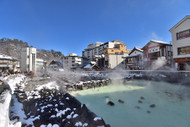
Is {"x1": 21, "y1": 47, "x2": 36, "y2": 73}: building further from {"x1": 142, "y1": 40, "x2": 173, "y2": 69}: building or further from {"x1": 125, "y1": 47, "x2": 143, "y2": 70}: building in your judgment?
{"x1": 142, "y1": 40, "x2": 173, "y2": 69}: building

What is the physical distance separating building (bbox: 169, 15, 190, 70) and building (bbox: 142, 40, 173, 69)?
8.15ft

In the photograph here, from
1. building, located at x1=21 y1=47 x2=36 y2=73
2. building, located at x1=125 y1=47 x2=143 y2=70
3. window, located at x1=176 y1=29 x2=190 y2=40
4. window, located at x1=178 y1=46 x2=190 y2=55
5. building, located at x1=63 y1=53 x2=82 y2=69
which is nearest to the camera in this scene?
window, located at x1=178 y1=46 x2=190 y2=55

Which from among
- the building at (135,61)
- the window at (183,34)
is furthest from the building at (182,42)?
the building at (135,61)

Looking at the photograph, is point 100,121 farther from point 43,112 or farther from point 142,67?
point 142,67

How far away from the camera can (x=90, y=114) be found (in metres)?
3.79

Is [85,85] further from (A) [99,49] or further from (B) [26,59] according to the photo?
(A) [99,49]

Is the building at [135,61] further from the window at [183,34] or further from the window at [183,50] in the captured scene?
the window at [183,34]

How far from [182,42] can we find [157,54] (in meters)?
4.62

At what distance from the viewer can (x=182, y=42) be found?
1137 cm

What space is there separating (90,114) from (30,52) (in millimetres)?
19298

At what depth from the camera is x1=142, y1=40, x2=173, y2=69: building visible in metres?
14.8

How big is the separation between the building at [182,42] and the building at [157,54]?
2484mm

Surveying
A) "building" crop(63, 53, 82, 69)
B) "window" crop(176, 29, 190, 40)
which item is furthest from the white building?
"window" crop(176, 29, 190, 40)

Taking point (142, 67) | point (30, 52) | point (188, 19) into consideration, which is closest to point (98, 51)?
point (142, 67)
